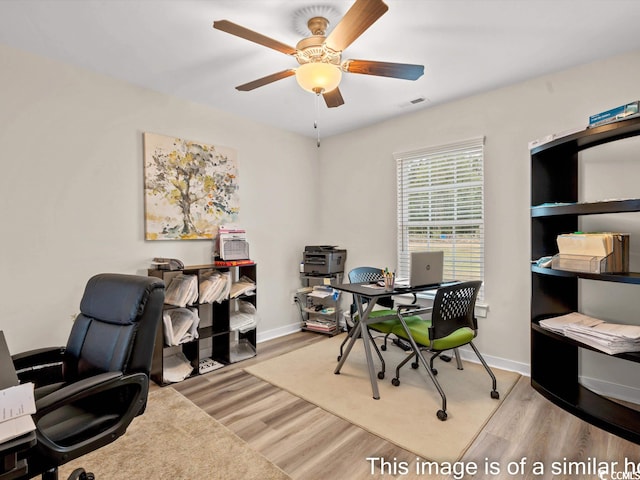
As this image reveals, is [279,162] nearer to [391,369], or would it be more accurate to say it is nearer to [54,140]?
[54,140]

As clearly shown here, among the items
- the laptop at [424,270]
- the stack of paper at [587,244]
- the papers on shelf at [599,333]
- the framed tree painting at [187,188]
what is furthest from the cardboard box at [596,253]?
the framed tree painting at [187,188]

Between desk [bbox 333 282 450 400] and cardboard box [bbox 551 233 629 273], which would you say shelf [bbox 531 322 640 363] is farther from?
desk [bbox 333 282 450 400]

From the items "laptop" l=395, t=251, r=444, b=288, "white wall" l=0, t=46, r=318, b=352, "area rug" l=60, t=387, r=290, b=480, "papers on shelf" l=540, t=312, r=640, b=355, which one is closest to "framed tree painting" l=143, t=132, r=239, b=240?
"white wall" l=0, t=46, r=318, b=352

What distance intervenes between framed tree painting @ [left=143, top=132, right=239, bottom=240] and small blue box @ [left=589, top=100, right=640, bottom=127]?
120 inches

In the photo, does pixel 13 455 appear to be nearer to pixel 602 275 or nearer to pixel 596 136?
pixel 602 275

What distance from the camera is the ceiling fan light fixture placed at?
1.99 meters

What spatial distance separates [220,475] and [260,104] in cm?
304

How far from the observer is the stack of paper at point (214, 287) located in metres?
3.06

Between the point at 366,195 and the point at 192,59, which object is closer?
the point at 192,59

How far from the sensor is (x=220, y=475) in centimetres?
176

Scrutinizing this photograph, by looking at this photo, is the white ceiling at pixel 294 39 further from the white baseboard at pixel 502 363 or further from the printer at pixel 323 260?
the white baseboard at pixel 502 363

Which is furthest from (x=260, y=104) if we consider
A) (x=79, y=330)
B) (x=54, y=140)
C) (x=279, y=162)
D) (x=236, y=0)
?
(x=79, y=330)

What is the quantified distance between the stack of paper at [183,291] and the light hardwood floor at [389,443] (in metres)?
0.74

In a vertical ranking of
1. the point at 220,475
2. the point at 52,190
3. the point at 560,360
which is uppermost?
the point at 52,190
